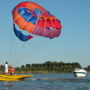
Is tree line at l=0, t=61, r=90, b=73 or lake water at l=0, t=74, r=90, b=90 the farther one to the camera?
tree line at l=0, t=61, r=90, b=73

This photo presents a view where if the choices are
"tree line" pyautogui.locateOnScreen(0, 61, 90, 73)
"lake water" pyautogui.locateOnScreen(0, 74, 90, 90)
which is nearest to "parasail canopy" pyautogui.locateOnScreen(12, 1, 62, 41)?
"lake water" pyautogui.locateOnScreen(0, 74, 90, 90)

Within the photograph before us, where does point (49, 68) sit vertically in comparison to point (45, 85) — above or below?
above

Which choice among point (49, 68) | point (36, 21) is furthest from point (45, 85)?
point (49, 68)

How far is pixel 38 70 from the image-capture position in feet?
504

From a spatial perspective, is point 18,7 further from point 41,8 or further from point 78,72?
point 78,72

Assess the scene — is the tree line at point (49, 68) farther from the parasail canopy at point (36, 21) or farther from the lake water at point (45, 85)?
the parasail canopy at point (36, 21)

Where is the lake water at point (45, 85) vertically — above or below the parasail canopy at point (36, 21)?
below

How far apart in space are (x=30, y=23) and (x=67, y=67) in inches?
4800

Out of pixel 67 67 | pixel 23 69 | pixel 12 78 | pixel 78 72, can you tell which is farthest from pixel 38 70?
pixel 12 78

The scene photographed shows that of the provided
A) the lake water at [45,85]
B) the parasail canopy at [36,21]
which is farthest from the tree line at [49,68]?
the parasail canopy at [36,21]

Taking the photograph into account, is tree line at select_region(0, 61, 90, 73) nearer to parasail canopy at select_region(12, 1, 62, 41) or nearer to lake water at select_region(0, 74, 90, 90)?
lake water at select_region(0, 74, 90, 90)

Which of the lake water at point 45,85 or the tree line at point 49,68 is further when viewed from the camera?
the tree line at point 49,68

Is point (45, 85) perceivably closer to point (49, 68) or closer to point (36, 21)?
point (36, 21)

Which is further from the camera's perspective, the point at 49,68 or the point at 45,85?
the point at 49,68
